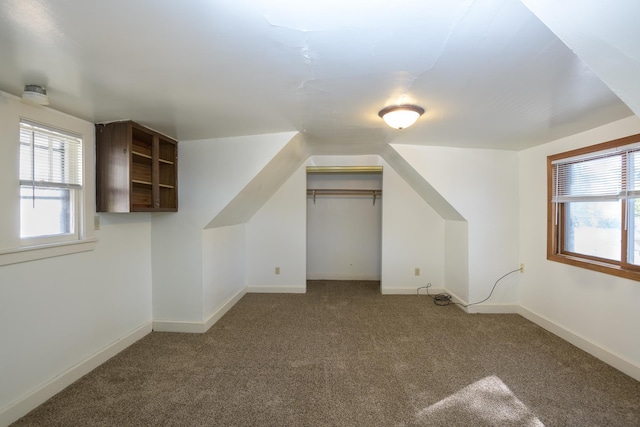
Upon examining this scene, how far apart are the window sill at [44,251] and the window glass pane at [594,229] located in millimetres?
4397

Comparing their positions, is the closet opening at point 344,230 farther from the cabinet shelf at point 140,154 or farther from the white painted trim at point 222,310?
the cabinet shelf at point 140,154

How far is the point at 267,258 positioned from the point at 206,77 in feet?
10.4

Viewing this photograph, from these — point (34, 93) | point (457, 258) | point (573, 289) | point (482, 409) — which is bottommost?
point (482, 409)

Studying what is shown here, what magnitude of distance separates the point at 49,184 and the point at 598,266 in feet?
14.5

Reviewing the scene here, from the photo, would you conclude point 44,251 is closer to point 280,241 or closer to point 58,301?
point 58,301

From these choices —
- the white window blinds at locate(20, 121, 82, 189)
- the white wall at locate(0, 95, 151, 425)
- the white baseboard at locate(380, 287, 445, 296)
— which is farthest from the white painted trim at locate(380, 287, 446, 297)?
the white window blinds at locate(20, 121, 82, 189)

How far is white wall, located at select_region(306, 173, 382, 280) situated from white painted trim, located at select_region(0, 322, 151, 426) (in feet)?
9.88

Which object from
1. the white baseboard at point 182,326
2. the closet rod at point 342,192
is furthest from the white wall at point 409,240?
the white baseboard at point 182,326

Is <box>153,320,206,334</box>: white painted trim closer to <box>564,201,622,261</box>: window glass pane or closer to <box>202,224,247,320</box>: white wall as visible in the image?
<box>202,224,247,320</box>: white wall

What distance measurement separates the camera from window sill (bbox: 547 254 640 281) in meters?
2.21

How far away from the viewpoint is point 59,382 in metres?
2.01

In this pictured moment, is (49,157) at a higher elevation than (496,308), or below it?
higher

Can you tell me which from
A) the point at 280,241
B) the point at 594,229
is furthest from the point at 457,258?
the point at 280,241

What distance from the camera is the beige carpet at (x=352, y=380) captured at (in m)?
1.78
